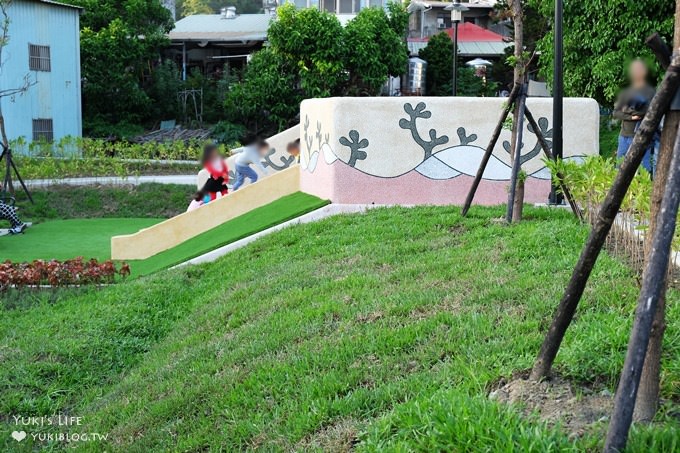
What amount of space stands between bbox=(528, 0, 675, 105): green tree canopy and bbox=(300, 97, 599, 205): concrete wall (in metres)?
4.83

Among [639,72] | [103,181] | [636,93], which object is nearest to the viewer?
[639,72]

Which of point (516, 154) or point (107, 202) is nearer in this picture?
point (516, 154)

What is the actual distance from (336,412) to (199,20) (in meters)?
38.0

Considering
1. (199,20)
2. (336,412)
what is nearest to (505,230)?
(336,412)

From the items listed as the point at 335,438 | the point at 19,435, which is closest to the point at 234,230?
the point at 19,435

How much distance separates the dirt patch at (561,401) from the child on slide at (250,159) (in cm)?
1340

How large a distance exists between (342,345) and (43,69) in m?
26.9

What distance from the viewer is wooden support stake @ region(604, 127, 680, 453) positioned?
312 cm

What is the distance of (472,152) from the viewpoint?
40.3 feet

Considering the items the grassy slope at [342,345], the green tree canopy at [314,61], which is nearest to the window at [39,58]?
the green tree canopy at [314,61]

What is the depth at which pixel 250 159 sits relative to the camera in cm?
1744

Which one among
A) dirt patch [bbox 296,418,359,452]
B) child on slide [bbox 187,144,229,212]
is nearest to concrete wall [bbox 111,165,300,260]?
child on slide [bbox 187,144,229,212]

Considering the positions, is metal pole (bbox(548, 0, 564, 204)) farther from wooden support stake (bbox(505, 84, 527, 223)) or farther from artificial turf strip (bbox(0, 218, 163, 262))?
artificial turf strip (bbox(0, 218, 163, 262))

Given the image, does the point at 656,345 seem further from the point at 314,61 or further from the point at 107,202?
the point at 314,61
